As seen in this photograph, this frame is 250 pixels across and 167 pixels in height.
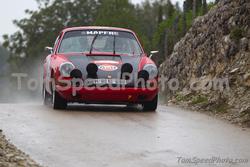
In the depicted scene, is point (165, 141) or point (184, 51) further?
point (184, 51)

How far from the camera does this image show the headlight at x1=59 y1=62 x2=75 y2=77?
39.9 feet

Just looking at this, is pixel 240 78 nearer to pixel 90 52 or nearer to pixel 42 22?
pixel 90 52

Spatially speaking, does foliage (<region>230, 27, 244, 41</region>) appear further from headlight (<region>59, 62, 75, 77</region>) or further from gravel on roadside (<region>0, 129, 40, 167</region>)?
gravel on roadside (<region>0, 129, 40, 167</region>)

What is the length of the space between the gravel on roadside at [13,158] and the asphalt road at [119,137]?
0.16 meters

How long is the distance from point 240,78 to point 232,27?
361 cm

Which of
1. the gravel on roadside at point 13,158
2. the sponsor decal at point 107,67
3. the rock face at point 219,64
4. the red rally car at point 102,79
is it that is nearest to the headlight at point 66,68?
the red rally car at point 102,79

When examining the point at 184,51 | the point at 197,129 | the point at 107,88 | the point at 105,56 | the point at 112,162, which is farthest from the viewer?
the point at 184,51

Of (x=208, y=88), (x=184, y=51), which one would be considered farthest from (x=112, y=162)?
(x=184, y=51)

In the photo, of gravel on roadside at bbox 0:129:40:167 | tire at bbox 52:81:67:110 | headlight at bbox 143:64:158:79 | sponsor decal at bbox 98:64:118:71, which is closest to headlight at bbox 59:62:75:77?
tire at bbox 52:81:67:110

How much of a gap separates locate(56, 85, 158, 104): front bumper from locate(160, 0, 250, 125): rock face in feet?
5.57

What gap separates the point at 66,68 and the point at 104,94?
831 millimetres

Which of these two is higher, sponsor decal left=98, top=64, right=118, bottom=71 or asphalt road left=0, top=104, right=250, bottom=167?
sponsor decal left=98, top=64, right=118, bottom=71

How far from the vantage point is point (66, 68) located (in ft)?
40.0

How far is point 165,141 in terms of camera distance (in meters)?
9.02
